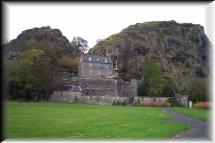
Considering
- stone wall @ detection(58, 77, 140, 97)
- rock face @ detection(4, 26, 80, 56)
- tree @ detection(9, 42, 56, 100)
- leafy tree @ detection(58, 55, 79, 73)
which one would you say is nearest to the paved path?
rock face @ detection(4, 26, 80, 56)

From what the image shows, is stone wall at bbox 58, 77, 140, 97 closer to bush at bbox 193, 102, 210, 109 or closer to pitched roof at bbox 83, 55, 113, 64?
pitched roof at bbox 83, 55, 113, 64

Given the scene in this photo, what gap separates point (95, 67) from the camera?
3738 cm

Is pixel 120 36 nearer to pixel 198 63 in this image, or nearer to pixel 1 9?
pixel 198 63

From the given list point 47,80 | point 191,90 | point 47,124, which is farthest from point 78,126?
point 47,80

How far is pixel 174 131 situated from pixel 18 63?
55.7 ft

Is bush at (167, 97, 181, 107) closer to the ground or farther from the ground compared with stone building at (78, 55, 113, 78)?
closer to the ground

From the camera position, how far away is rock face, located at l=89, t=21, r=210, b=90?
58.0 ft

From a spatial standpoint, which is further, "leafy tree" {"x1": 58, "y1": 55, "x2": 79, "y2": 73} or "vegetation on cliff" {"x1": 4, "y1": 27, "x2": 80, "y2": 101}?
"leafy tree" {"x1": 58, "y1": 55, "x2": 79, "y2": 73}

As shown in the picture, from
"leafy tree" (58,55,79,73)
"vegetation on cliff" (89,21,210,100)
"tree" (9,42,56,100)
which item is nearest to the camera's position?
"vegetation on cliff" (89,21,210,100)

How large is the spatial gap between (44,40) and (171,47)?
9883 mm

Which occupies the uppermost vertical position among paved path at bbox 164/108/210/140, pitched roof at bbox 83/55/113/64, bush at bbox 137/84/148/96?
pitched roof at bbox 83/55/113/64

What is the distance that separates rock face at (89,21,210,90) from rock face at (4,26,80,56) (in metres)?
3.85

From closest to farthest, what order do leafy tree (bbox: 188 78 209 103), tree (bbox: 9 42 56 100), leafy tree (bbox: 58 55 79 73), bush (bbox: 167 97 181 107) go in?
leafy tree (bbox: 188 78 209 103), bush (bbox: 167 97 181 107), tree (bbox: 9 42 56 100), leafy tree (bbox: 58 55 79 73)

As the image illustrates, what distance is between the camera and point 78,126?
44.9 feet
